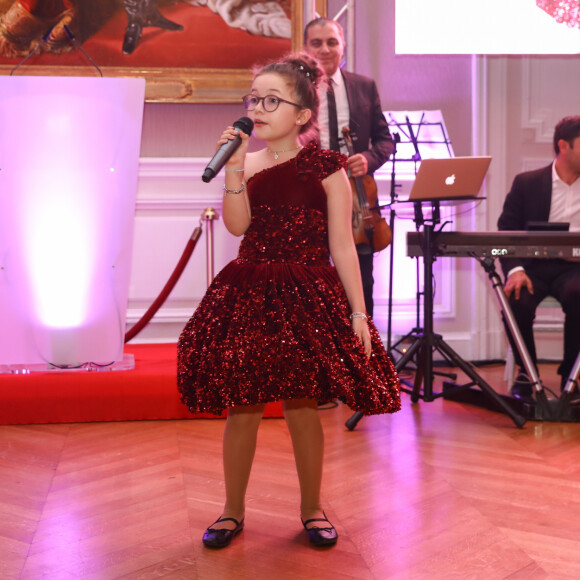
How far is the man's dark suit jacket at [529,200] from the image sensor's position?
12.6ft

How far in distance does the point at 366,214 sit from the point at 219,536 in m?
1.79

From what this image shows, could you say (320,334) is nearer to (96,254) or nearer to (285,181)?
(285,181)

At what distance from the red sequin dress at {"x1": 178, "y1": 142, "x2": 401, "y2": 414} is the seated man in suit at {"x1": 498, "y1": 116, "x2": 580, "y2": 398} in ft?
6.05

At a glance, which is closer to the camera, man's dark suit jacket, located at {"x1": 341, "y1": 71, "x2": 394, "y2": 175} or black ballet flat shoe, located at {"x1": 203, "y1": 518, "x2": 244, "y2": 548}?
black ballet flat shoe, located at {"x1": 203, "y1": 518, "x2": 244, "y2": 548}

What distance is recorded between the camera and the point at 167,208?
4406 mm

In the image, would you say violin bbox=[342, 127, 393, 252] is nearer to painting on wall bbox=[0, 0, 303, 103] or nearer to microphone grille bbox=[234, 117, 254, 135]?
painting on wall bbox=[0, 0, 303, 103]

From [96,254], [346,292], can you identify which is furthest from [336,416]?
[346,292]

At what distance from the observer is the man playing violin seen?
3.56 metres

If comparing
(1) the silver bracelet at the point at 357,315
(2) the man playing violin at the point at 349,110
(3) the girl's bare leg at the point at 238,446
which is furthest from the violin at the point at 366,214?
(3) the girl's bare leg at the point at 238,446

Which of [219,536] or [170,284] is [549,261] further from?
[219,536]

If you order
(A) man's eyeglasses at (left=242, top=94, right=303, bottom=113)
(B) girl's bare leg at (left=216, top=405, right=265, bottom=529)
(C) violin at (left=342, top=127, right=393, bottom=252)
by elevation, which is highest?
(A) man's eyeglasses at (left=242, top=94, right=303, bottom=113)

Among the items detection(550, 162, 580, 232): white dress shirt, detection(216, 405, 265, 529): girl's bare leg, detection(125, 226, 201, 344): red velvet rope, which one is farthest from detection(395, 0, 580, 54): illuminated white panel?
detection(216, 405, 265, 529): girl's bare leg

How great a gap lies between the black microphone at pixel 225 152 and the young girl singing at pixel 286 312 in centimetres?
2

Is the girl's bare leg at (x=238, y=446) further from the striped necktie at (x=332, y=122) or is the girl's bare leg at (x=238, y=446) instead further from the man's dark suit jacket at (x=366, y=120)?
the man's dark suit jacket at (x=366, y=120)
